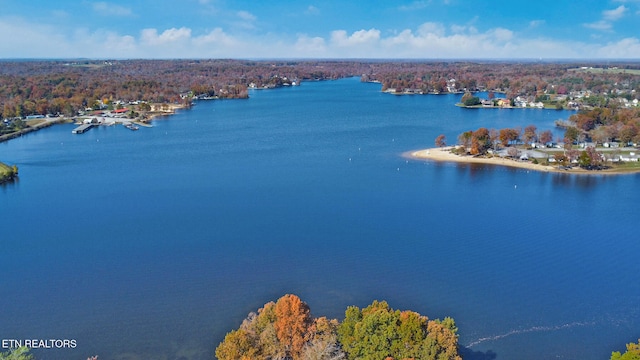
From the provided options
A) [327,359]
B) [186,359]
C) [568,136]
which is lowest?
[186,359]

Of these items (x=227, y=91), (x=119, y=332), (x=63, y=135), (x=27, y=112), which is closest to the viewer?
(x=119, y=332)

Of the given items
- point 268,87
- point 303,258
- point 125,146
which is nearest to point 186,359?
point 303,258

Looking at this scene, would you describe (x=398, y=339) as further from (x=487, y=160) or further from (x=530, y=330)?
(x=487, y=160)

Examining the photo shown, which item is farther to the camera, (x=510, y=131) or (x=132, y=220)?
(x=510, y=131)

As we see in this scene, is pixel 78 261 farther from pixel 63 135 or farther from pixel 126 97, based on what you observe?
pixel 126 97

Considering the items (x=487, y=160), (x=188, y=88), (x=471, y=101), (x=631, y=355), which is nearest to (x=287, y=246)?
(x=631, y=355)

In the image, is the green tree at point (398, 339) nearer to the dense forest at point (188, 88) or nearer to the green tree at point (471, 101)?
the dense forest at point (188, 88)

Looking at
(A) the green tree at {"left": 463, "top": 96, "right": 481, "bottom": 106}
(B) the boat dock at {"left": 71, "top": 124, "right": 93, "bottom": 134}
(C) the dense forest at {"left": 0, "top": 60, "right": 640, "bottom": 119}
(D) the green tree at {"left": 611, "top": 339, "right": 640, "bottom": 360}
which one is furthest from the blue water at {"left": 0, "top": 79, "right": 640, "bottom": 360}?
(A) the green tree at {"left": 463, "top": 96, "right": 481, "bottom": 106}
